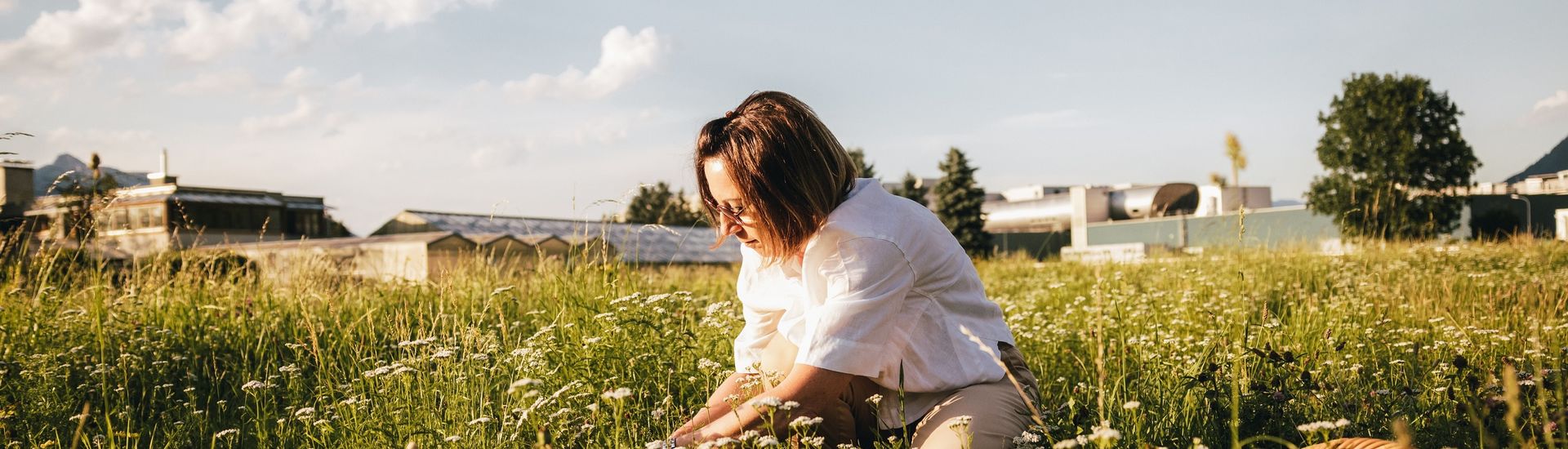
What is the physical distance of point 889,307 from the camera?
2230mm

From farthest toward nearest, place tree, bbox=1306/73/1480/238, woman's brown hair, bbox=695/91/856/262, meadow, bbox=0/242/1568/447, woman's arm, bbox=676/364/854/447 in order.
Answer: tree, bbox=1306/73/1480/238 → meadow, bbox=0/242/1568/447 → woman's brown hair, bbox=695/91/856/262 → woman's arm, bbox=676/364/854/447

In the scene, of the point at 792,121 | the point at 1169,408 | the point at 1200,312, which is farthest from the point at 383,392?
the point at 1200,312

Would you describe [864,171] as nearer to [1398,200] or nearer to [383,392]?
[1398,200]

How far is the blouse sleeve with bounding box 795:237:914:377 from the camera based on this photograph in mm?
2186

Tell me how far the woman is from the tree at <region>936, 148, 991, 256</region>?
39.1 m

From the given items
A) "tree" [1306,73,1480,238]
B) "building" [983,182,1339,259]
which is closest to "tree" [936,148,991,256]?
"building" [983,182,1339,259]

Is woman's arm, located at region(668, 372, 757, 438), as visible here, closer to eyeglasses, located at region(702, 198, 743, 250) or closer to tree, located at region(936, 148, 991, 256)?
eyeglasses, located at region(702, 198, 743, 250)

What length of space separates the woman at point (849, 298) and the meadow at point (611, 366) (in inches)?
5.2

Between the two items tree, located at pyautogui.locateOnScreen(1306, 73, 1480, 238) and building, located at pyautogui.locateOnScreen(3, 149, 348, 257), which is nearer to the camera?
tree, located at pyautogui.locateOnScreen(1306, 73, 1480, 238)

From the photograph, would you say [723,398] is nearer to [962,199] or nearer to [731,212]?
[731,212]

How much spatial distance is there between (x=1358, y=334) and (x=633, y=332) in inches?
124

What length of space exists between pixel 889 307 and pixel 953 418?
30cm

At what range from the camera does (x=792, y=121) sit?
7.72 feet

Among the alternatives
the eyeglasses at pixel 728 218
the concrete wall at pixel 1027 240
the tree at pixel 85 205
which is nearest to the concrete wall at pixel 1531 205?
the concrete wall at pixel 1027 240
